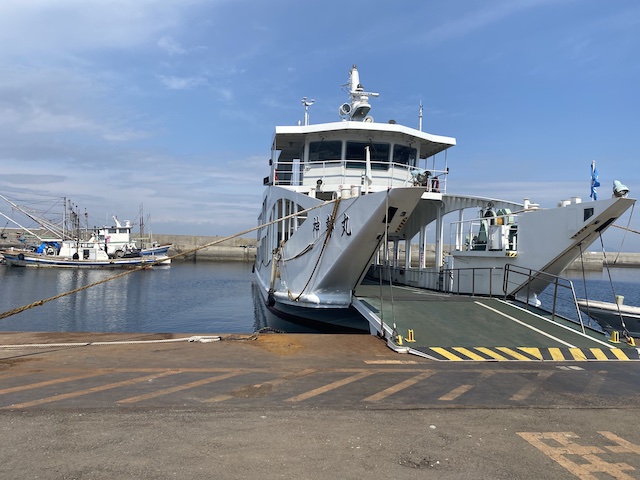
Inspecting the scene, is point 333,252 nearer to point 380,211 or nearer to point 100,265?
point 380,211

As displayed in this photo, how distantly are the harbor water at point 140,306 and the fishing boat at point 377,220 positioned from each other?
173 centimetres

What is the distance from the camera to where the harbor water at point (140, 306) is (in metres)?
17.6

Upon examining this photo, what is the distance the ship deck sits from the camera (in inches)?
314

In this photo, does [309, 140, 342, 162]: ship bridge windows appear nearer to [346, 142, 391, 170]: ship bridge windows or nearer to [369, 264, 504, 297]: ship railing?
[346, 142, 391, 170]: ship bridge windows

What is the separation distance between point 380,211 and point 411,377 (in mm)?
3986

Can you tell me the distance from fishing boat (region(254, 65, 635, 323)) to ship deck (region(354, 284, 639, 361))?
1305mm

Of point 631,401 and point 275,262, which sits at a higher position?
point 275,262

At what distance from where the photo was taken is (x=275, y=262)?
1465 cm

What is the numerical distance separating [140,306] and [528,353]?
2018 cm

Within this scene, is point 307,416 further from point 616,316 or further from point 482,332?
point 616,316

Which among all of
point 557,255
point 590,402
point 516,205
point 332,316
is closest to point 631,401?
point 590,402

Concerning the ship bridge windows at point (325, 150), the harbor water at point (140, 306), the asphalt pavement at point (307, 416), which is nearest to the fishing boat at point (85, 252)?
the harbor water at point (140, 306)

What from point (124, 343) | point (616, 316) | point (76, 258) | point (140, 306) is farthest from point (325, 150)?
point (76, 258)

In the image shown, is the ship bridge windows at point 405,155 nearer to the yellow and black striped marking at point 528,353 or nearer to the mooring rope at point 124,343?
the yellow and black striped marking at point 528,353
